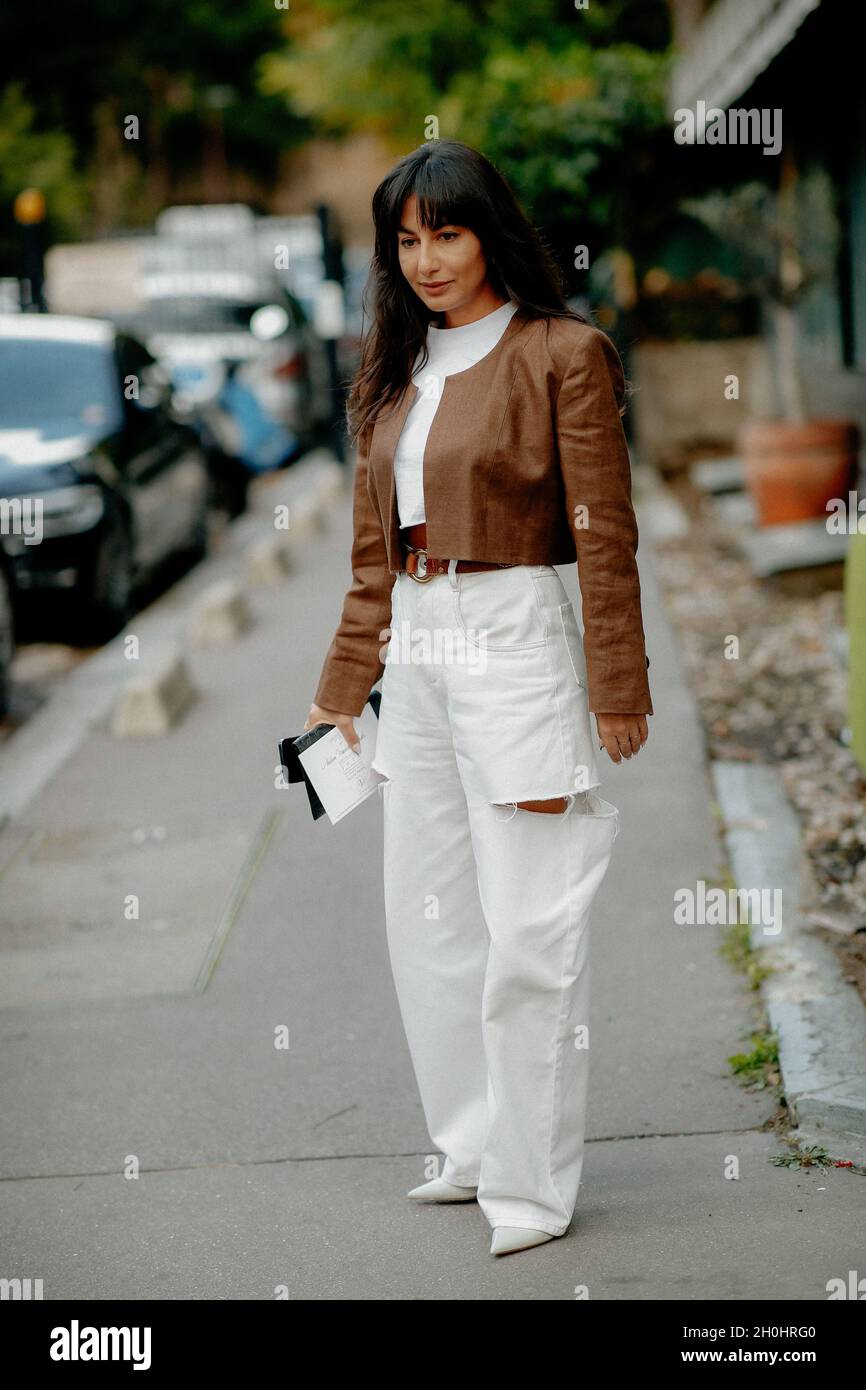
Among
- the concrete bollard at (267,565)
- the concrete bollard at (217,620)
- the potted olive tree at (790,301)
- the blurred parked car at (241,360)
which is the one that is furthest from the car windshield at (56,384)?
Answer: the potted olive tree at (790,301)

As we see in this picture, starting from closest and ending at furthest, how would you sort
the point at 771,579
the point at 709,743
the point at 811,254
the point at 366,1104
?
the point at 366,1104
the point at 709,743
the point at 771,579
the point at 811,254

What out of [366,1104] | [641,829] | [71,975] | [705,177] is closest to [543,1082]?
[366,1104]

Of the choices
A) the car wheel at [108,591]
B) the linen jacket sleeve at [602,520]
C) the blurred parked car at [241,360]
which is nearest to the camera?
the linen jacket sleeve at [602,520]

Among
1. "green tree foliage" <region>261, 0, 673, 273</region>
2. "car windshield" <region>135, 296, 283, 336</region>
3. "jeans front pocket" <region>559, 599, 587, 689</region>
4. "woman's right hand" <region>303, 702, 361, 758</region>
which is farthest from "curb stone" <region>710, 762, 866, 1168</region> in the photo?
"car windshield" <region>135, 296, 283, 336</region>

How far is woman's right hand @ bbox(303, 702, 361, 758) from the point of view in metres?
3.43

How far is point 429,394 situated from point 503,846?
2.88 ft

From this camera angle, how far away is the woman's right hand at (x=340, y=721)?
3.43 metres

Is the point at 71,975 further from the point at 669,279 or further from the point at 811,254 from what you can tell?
the point at 669,279

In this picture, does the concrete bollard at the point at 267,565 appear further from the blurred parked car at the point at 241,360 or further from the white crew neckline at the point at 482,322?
the white crew neckline at the point at 482,322

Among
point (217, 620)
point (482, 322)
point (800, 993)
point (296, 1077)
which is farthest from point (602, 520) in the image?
point (217, 620)

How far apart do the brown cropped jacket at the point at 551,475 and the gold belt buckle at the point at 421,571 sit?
7 centimetres

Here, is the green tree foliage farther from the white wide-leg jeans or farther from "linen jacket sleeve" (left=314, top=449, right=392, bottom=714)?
the white wide-leg jeans

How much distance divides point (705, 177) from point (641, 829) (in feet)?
35.6
